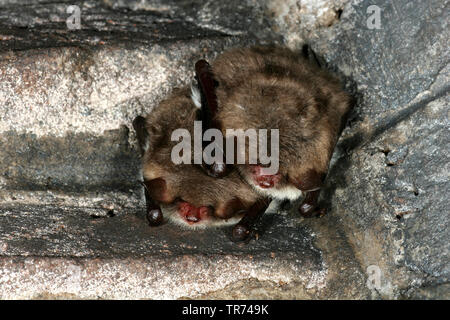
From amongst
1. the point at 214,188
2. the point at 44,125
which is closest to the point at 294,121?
the point at 214,188

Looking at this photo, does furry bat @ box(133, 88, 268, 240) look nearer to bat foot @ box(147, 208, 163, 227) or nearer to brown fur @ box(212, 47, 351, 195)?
bat foot @ box(147, 208, 163, 227)

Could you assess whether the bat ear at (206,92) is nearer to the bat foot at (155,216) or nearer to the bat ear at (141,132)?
the bat ear at (141,132)

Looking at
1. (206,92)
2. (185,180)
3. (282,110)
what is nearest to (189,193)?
(185,180)

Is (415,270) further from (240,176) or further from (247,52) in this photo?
(247,52)

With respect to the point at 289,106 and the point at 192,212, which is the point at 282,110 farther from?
the point at 192,212

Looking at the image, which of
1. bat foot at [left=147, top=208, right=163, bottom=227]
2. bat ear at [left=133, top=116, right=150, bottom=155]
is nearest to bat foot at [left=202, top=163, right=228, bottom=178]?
bat foot at [left=147, top=208, right=163, bottom=227]

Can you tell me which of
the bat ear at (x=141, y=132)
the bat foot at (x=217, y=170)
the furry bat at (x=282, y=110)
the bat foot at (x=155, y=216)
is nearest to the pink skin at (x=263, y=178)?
the furry bat at (x=282, y=110)
